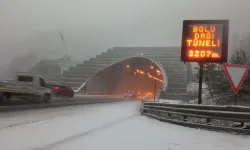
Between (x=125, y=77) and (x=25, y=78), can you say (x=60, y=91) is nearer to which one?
(x=25, y=78)

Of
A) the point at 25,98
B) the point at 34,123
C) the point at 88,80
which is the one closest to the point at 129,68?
the point at 88,80

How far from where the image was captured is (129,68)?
11694 centimetres

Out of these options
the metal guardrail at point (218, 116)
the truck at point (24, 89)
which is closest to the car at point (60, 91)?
the truck at point (24, 89)

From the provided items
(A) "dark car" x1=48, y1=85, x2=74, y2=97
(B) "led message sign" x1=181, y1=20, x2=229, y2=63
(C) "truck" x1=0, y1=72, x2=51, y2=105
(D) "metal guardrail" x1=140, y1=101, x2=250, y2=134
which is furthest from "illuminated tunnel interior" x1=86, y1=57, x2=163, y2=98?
(D) "metal guardrail" x1=140, y1=101, x2=250, y2=134

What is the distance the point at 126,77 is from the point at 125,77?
416mm

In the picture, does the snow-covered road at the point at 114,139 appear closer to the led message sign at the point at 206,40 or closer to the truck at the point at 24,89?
the led message sign at the point at 206,40

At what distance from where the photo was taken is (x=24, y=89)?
25844 mm

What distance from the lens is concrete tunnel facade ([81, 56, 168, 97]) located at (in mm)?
108500

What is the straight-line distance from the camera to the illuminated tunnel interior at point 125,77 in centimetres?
10931

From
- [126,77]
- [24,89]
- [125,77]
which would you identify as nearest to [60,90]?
[24,89]

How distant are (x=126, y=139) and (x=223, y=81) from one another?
81.8ft

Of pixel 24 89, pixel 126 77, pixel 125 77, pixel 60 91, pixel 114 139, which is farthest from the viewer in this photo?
pixel 126 77

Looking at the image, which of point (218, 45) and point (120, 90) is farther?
point (120, 90)

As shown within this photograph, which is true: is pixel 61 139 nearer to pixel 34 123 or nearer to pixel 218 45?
pixel 34 123
